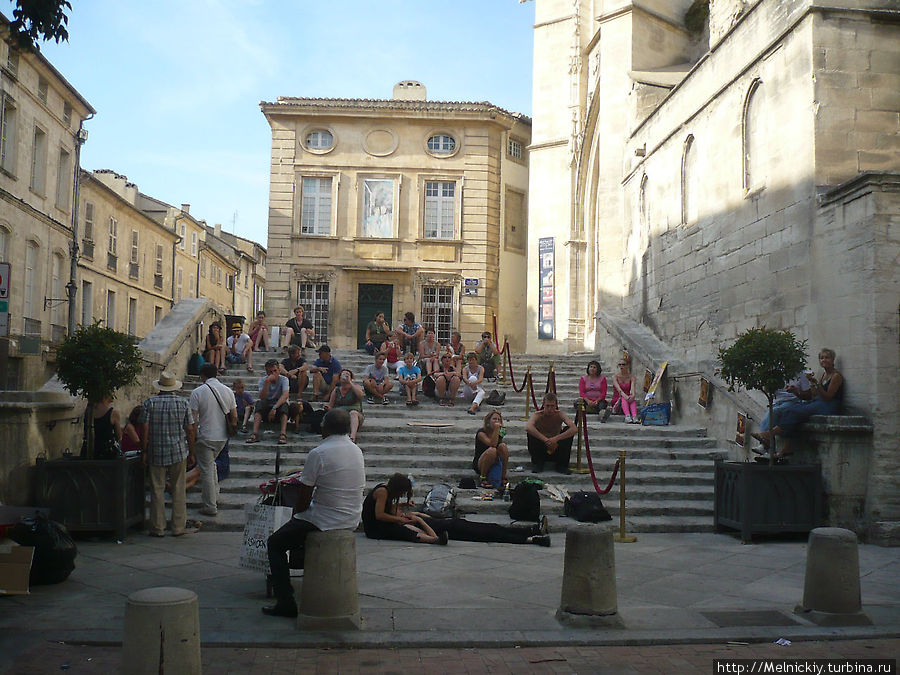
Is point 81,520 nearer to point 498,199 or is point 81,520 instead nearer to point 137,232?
point 498,199

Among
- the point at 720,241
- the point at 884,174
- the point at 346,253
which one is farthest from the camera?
the point at 346,253

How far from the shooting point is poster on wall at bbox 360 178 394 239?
2942 cm

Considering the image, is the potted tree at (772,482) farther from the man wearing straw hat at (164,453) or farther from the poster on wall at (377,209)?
the poster on wall at (377,209)

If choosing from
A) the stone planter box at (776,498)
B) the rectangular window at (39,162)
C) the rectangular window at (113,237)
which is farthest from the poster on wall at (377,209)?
the stone planter box at (776,498)

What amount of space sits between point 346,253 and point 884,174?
21922 millimetres

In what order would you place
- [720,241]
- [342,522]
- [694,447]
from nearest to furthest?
[342,522] → [694,447] → [720,241]

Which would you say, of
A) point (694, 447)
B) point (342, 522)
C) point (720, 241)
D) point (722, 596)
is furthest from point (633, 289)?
point (342, 522)

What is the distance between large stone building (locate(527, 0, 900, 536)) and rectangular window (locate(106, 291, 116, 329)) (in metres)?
21.6

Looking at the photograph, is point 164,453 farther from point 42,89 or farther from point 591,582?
point 42,89

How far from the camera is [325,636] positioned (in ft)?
17.6

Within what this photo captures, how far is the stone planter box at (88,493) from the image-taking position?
818 centimetres

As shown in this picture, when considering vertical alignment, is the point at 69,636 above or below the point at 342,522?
below

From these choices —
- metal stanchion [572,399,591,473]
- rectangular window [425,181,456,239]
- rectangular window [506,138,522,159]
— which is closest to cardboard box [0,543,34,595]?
metal stanchion [572,399,591,473]

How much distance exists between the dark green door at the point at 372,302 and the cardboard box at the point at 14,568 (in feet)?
76.3
